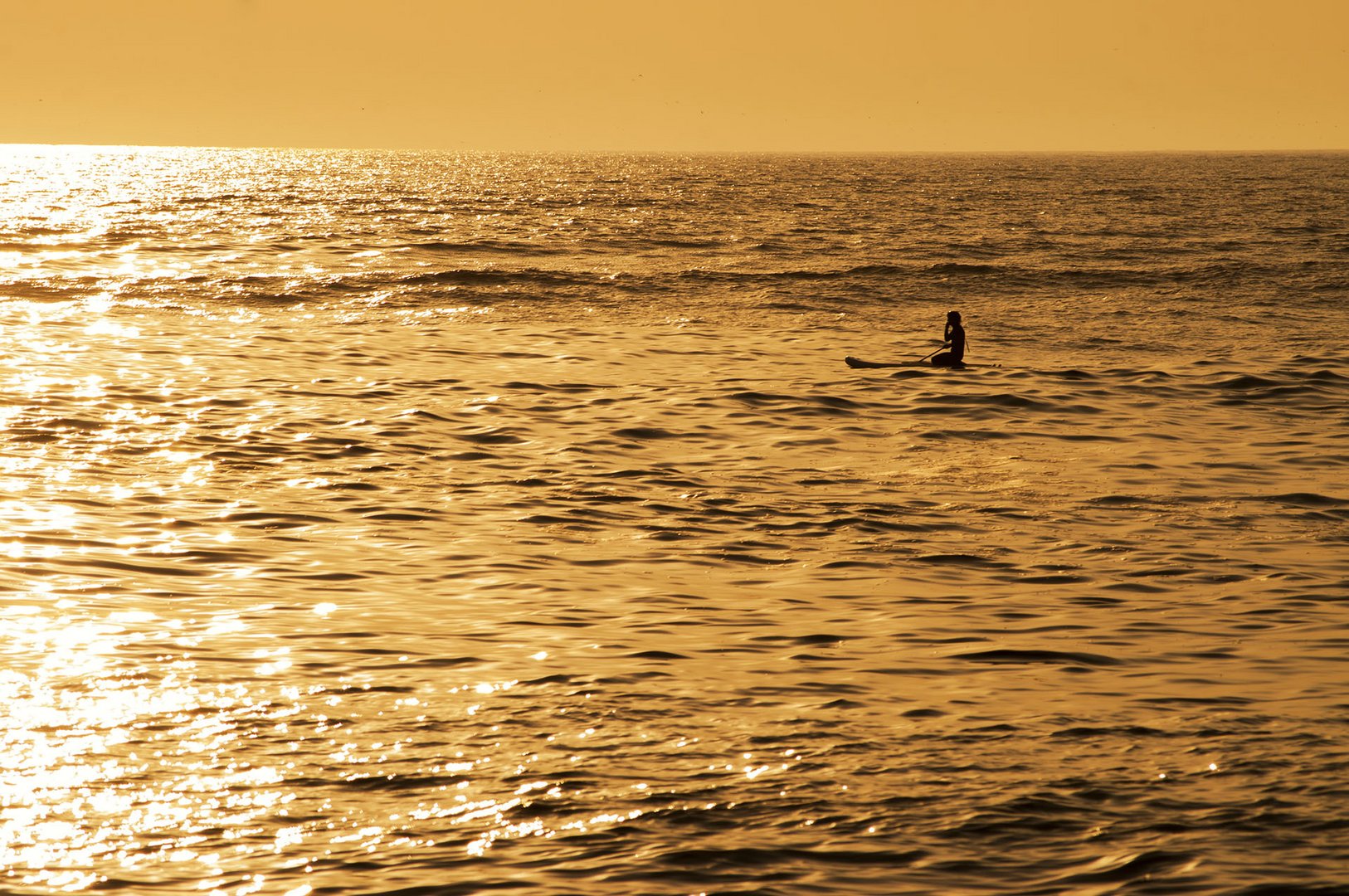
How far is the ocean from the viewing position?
8133 millimetres

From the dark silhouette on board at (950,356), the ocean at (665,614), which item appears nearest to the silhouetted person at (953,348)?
the dark silhouette on board at (950,356)

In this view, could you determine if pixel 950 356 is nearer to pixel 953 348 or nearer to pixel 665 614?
pixel 953 348

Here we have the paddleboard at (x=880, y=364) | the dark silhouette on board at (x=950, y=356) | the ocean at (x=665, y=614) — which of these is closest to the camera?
the ocean at (x=665, y=614)

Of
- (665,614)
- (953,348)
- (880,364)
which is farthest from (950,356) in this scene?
(665,614)

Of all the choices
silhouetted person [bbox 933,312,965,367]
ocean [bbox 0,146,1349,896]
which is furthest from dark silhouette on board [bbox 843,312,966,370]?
ocean [bbox 0,146,1349,896]

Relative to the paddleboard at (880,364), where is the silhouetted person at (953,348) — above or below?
above

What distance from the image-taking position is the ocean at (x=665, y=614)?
8.13 m

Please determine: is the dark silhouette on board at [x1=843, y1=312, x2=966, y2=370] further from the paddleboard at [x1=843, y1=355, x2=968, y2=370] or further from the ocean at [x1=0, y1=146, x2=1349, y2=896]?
the ocean at [x1=0, y1=146, x2=1349, y2=896]

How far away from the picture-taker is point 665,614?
12617 mm

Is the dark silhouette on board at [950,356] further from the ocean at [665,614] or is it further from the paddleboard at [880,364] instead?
the ocean at [665,614]

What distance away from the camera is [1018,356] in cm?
3344

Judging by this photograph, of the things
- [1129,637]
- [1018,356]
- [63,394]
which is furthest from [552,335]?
[1129,637]

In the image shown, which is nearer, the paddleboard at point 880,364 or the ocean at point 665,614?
the ocean at point 665,614

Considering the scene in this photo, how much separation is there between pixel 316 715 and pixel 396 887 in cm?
254
